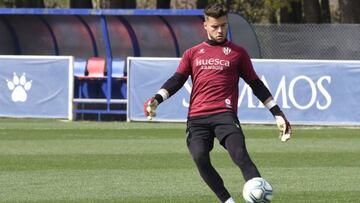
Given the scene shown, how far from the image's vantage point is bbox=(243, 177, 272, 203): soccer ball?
Result: 8.66m

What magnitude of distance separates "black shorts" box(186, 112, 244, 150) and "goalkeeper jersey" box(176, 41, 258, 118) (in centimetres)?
5

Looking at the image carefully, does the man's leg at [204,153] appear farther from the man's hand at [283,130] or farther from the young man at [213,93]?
the man's hand at [283,130]

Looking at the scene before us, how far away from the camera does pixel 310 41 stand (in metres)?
27.9

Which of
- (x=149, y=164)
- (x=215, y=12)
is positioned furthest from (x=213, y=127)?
(x=149, y=164)

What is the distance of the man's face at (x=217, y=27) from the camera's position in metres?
9.05

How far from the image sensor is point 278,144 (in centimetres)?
1773

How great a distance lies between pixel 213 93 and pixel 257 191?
109cm

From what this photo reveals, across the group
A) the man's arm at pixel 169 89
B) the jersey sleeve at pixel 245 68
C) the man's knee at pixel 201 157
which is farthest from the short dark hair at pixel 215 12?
the man's knee at pixel 201 157

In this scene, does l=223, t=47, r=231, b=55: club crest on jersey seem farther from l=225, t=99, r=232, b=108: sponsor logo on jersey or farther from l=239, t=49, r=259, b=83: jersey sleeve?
l=225, t=99, r=232, b=108: sponsor logo on jersey

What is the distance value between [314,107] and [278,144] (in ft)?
14.0

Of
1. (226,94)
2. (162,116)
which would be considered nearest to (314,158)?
(226,94)

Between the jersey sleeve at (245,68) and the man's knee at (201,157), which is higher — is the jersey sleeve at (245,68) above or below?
above

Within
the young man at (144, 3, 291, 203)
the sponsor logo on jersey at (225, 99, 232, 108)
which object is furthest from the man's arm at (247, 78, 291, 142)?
the sponsor logo on jersey at (225, 99, 232, 108)

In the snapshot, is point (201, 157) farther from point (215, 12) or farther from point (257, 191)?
point (215, 12)
